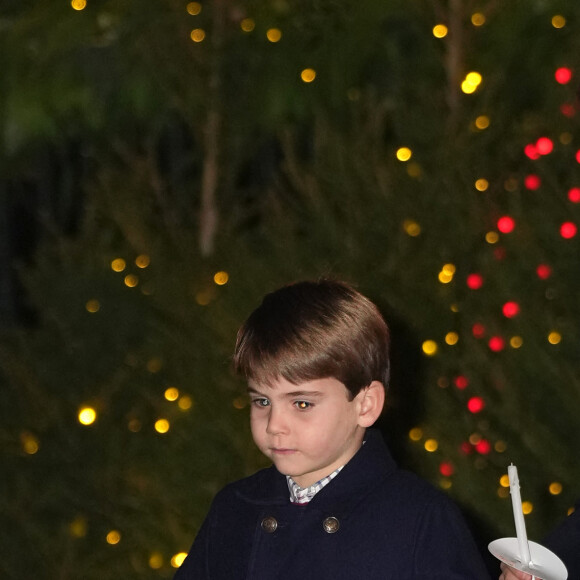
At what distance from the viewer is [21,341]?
14.1 ft

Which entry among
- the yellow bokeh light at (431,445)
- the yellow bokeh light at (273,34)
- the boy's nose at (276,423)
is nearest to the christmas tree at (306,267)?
the yellow bokeh light at (431,445)

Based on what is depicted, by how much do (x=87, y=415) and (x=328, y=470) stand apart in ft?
7.45

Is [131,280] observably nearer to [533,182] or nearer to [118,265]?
[118,265]

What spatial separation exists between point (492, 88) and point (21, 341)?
74.6 inches

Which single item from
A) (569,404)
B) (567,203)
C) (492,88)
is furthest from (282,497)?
(492,88)

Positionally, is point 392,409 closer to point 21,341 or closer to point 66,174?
point 21,341

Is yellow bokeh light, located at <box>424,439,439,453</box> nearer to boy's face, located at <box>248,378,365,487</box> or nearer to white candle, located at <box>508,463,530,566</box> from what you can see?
boy's face, located at <box>248,378,365,487</box>

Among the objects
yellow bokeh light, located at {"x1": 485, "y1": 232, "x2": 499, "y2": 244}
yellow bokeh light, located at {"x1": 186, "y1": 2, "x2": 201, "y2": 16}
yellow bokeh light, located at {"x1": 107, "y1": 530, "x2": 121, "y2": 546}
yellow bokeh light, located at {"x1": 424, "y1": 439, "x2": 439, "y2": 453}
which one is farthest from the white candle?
yellow bokeh light, located at {"x1": 186, "y1": 2, "x2": 201, "y2": 16}

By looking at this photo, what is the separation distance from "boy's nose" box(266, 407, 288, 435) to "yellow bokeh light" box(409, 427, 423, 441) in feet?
5.31

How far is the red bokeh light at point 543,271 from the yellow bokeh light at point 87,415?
1.73m

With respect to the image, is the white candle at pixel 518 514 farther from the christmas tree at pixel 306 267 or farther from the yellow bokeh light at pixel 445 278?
the yellow bokeh light at pixel 445 278

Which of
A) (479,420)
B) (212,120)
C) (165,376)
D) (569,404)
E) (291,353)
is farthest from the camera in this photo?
(212,120)

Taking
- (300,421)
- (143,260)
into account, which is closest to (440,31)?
(143,260)

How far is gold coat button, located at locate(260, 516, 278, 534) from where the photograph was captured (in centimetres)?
207
